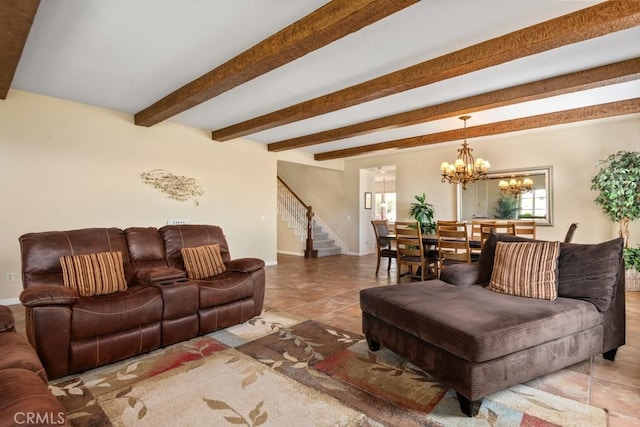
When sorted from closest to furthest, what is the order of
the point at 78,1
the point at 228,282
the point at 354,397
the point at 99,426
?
1. the point at 99,426
2. the point at 354,397
3. the point at 78,1
4. the point at 228,282

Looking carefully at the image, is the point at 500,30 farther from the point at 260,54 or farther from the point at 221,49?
the point at 221,49

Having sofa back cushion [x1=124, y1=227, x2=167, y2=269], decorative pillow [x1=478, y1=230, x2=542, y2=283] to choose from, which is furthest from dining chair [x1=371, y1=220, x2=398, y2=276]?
sofa back cushion [x1=124, y1=227, x2=167, y2=269]

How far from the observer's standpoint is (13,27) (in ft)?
7.78

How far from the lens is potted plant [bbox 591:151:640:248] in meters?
4.75

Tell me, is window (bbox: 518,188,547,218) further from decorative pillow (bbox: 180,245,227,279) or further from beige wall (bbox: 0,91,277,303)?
decorative pillow (bbox: 180,245,227,279)

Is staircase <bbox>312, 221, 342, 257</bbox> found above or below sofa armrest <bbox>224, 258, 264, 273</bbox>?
below

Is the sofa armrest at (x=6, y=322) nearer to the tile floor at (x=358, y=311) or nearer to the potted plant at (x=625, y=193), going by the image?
the tile floor at (x=358, y=311)

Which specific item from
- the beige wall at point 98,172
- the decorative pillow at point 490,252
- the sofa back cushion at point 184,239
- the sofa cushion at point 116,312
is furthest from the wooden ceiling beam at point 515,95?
the sofa cushion at point 116,312

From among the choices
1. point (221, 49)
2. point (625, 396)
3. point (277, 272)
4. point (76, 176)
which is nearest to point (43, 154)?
point (76, 176)

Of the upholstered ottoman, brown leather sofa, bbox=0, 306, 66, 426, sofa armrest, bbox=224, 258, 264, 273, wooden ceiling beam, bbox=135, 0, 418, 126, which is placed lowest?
the upholstered ottoman

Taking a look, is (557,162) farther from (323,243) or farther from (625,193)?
(323,243)

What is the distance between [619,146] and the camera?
532cm

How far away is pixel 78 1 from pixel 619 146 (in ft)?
23.8

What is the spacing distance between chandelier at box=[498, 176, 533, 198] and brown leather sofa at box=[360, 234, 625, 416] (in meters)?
3.99
